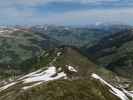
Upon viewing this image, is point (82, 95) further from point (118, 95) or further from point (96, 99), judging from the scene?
point (118, 95)

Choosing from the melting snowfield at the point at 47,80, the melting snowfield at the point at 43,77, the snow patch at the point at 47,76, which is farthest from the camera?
the snow patch at the point at 47,76

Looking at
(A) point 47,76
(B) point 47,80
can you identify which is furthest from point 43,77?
(B) point 47,80

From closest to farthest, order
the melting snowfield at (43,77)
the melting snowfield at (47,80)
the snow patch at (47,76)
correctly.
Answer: the melting snowfield at (47,80)
the melting snowfield at (43,77)
the snow patch at (47,76)

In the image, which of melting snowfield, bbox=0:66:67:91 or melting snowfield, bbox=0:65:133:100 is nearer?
melting snowfield, bbox=0:65:133:100

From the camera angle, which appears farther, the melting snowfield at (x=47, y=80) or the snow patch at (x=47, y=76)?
the snow patch at (x=47, y=76)

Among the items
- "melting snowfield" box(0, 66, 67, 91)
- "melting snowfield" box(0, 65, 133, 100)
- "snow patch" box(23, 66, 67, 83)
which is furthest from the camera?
"snow patch" box(23, 66, 67, 83)

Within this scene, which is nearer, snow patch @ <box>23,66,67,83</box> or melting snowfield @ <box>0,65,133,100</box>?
melting snowfield @ <box>0,65,133,100</box>

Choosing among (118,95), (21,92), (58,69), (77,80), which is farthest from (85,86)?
(58,69)

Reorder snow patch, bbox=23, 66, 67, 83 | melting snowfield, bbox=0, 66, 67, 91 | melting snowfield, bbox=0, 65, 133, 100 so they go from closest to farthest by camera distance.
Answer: melting snowfield, bbox=0, 65, 133, 100
melting snowfield, bbox=0, 66, 67, 91
snow patch, bbox=23, 66, 67, 83

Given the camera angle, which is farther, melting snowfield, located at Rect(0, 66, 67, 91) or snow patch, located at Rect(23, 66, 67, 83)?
snow patch, located at Rect(23, 66, 67, 83)

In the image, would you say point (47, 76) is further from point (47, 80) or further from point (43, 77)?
point (47, 80)

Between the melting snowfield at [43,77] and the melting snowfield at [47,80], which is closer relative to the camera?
the melting snowfield at [47,80]
